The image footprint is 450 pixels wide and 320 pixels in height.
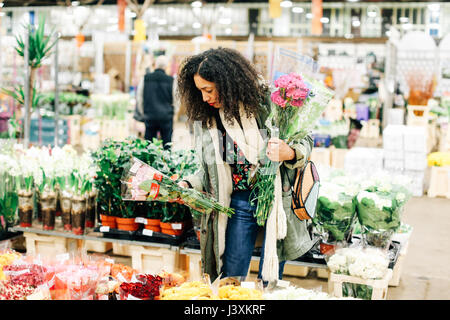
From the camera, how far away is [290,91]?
7.15ft

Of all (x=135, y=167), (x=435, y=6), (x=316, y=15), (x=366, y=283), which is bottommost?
(x=366, y=283)

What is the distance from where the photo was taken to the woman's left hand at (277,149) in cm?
222

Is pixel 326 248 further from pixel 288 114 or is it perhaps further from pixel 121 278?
pixel 121 278

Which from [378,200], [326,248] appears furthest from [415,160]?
[326,248]

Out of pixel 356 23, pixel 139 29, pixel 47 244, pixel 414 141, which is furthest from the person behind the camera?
pixel 356 23

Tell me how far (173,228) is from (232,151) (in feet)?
3.98

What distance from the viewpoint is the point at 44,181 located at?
12.1 feet

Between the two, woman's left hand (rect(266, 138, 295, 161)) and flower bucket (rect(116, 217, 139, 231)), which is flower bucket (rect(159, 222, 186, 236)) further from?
woman's left hand (rect(266, 138, 295, 161))

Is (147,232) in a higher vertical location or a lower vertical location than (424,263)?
higher

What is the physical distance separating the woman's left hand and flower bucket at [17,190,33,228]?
217cm

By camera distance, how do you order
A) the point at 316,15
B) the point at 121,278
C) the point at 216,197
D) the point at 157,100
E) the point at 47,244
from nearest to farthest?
the point at 121,278, the point at 216,197, the point at 47,244, the point at 157,100, the point at 316,15

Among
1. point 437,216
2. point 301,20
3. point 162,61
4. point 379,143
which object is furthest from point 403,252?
point 301,20

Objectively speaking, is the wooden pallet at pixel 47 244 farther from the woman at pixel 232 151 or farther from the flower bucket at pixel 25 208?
the woman at pixel 232 151
